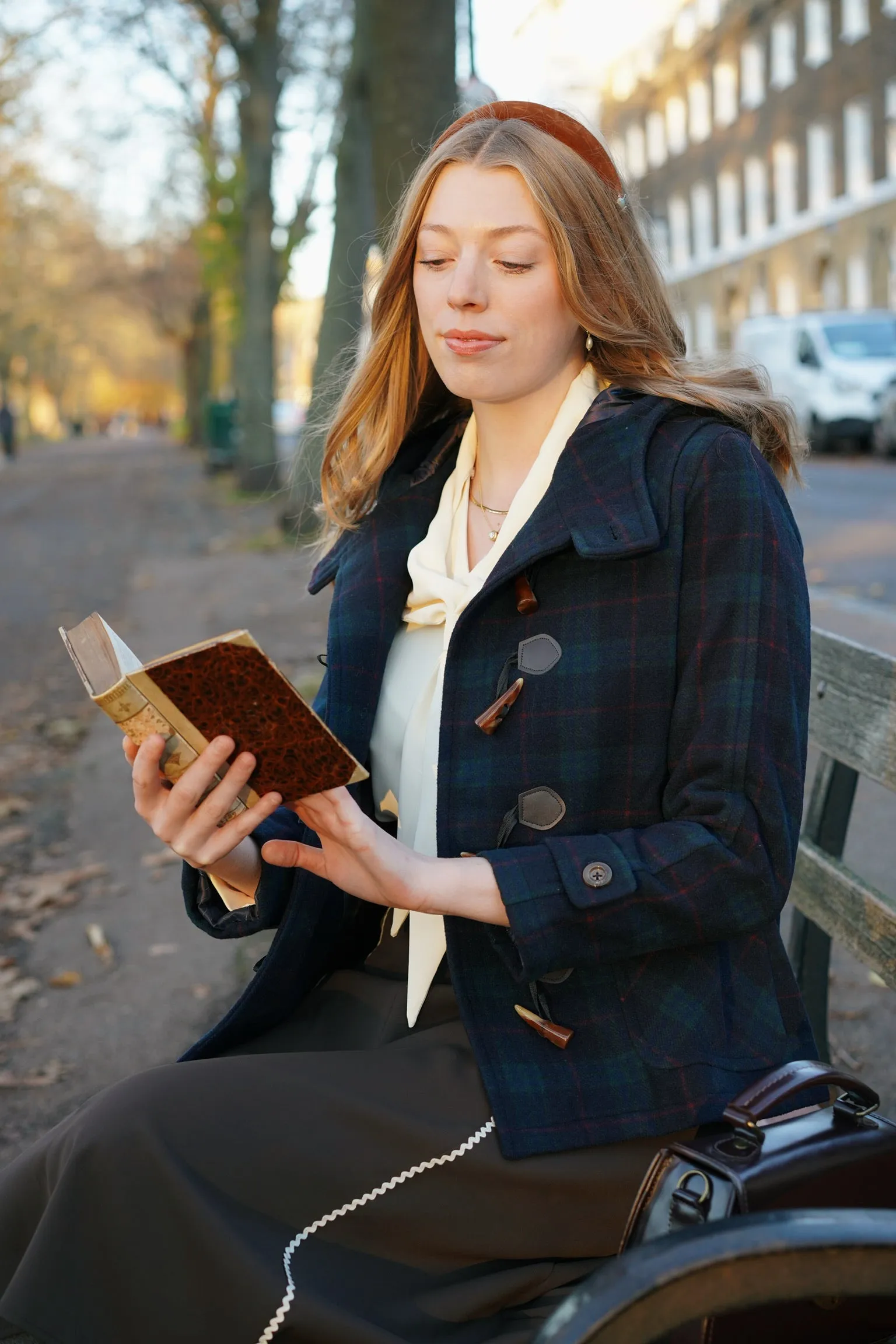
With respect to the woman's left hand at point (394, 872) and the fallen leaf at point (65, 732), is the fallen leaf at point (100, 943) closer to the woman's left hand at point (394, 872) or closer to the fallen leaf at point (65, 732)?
the woman's left hand at point (394, 872)

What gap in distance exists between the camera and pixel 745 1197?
1.56 metres

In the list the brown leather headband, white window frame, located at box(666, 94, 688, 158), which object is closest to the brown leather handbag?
the brown leather headband

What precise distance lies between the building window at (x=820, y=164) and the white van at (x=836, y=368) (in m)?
19.4

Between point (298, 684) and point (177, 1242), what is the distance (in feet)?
18.8

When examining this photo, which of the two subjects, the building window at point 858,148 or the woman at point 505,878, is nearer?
the woman at point 505,878

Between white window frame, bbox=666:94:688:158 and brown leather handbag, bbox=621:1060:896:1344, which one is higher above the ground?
white window frame, bbox=666:94:688:158

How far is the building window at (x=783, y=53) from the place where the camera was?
4272cm

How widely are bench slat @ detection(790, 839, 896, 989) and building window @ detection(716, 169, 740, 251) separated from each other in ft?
163

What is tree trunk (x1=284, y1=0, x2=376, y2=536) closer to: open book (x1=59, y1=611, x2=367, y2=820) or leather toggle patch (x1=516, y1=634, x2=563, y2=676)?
leather toggle patch (x1=516, y1=634, x2=563, y2=676)

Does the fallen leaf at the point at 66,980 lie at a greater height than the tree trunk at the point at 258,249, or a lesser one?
lesser

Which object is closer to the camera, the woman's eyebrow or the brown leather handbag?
the brown leather handbag

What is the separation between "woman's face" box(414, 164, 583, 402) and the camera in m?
2.22

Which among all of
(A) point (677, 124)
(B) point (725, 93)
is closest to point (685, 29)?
(A) point (677, 124)

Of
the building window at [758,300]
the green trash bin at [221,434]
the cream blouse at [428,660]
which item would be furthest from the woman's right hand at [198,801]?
the building window at [758,300]
